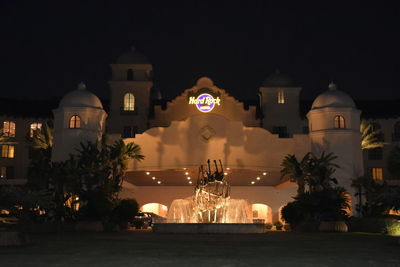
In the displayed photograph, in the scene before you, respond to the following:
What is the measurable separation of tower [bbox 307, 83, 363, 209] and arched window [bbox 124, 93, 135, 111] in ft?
77.9

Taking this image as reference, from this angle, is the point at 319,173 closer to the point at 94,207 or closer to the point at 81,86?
the point at 94,207

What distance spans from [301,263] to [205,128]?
118 ft

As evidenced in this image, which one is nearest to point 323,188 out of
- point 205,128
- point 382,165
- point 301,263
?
point 205,128

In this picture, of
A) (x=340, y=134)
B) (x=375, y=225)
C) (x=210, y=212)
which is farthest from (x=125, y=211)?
(x=340, y=134)

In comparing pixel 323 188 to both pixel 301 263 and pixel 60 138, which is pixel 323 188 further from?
pixel 301 263

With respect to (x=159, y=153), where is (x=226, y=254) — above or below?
below

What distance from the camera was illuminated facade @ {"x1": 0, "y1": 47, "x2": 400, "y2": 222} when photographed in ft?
174

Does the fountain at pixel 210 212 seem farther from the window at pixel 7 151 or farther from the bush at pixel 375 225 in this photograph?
the window at pixel 7 151

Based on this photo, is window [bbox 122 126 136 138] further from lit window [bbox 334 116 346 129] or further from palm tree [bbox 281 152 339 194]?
lit window [bbox 334 116 346 129]

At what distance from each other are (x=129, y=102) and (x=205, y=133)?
18.6 metres

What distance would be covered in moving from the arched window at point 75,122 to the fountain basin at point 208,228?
17248mm

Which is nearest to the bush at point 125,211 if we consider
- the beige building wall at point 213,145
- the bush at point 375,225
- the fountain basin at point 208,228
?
the beige building wall at point 213,145

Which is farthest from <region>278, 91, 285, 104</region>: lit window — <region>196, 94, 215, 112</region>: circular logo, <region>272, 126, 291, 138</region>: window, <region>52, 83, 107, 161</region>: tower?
<region>52, 83, 107, 161</region>: tower

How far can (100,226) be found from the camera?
44906 millimetres
